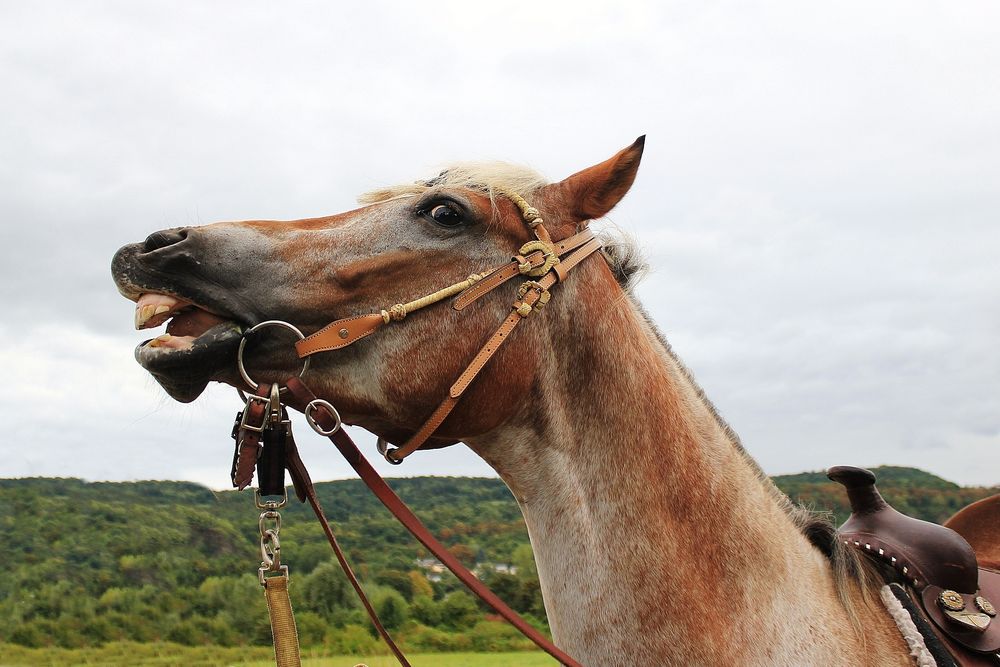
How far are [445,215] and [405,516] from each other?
4.04ft

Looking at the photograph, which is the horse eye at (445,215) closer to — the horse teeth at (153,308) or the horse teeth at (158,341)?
the horse teeth at (153,308)

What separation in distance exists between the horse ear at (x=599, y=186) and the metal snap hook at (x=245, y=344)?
4.21ft

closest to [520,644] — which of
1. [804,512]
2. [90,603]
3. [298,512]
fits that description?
[298,512]

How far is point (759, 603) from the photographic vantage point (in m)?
2.84

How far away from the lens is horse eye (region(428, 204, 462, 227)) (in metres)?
3.04

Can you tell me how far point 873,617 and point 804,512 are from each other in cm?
51

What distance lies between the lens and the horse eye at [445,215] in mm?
3035

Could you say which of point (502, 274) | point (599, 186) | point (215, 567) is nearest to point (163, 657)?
point (215, 567)

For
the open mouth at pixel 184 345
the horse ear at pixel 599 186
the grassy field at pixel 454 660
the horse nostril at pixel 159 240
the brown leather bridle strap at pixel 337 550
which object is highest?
the horse ear at pixel 599 186

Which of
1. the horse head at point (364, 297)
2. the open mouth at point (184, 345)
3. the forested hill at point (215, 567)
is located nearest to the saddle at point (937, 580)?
the horse head at point (364, 297)

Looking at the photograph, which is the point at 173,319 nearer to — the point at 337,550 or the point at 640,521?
the point at 337,550

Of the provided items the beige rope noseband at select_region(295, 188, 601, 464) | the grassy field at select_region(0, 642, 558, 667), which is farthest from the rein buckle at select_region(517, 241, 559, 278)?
the grassy field at select_region(0, 642, 558, 667)

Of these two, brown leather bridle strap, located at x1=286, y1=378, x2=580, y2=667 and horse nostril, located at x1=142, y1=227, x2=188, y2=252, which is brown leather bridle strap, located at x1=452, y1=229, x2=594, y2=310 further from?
horse nostril, located at x1=142, y1=227, x2=188, y2=252

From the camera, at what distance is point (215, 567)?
10.3m
